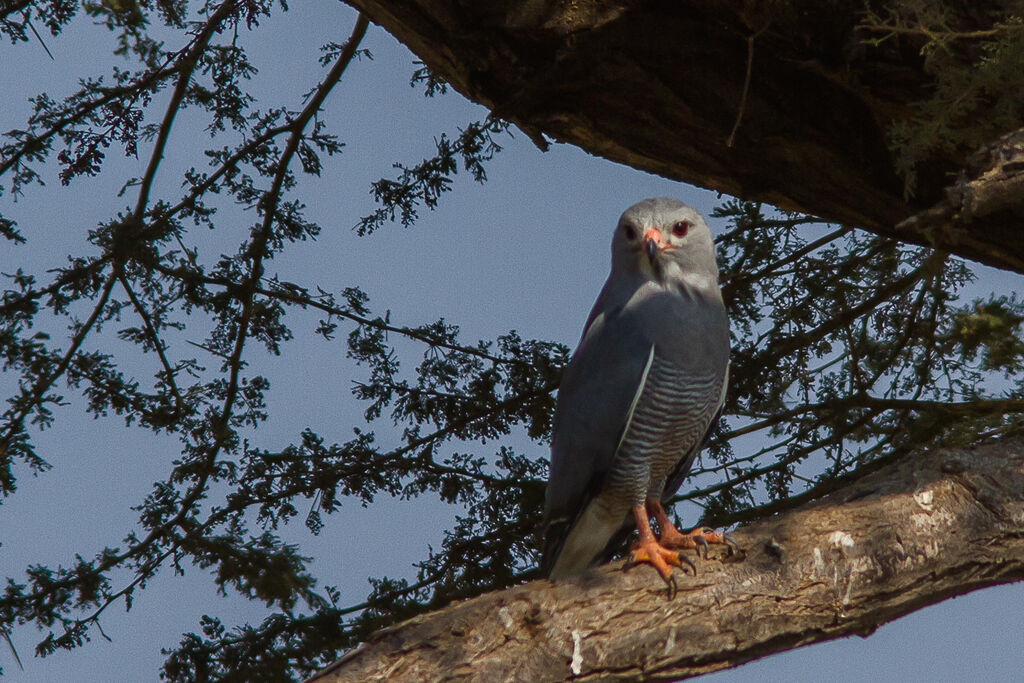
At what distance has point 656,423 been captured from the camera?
2.88 meters

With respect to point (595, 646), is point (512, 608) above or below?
above

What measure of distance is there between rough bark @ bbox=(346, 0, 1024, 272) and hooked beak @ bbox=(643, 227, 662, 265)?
0.48 m

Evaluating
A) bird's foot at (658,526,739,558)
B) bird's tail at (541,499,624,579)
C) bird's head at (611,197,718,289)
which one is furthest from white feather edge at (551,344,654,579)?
bird's head at (611,197,718,289)

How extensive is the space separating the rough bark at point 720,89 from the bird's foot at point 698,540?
1.09 meters

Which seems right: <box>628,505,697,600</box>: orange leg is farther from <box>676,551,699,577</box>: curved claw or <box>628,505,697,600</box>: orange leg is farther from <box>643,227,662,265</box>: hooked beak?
<box>643,227,662,265</box>: hooked beak

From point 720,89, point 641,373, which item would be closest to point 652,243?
point 641,373

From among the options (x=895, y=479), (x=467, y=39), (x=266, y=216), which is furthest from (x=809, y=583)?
(x=266, y=216)

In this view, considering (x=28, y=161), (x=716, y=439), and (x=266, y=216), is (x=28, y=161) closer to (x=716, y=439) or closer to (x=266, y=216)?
(x=266, y=216)

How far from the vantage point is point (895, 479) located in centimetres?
272

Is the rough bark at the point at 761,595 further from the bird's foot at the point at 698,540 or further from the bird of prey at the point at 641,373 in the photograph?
the bird of prey at the point at 641,373

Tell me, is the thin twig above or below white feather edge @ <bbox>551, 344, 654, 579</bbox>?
above

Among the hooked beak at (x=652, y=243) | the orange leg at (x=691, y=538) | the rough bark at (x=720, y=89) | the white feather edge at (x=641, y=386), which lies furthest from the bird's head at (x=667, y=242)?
the orange leg at (x=691, y=538)

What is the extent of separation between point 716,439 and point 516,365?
83cm

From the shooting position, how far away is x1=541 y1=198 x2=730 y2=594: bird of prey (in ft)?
9.34
